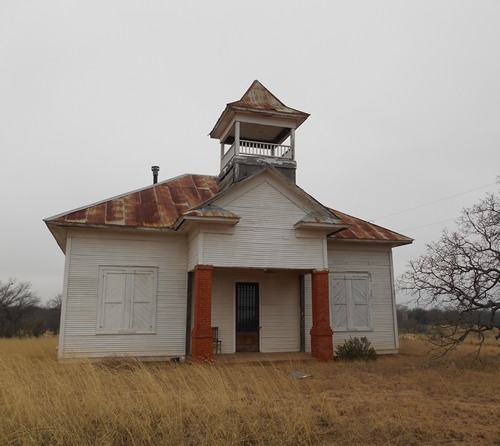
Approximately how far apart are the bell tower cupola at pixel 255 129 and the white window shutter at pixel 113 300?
491cm

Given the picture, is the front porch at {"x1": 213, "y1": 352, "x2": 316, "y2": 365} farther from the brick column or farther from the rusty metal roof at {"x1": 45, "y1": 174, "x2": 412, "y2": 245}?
the rusty metal roof at {"x1": 45, "y1": 174, "x2": 412, "y2": 245}

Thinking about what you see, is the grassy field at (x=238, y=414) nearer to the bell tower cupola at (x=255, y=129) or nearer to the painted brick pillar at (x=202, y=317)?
the painted brick pillar at (x=202, y=317)

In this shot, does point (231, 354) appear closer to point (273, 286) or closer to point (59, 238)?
point (273, 286)

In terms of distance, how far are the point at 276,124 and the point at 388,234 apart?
19.1ft

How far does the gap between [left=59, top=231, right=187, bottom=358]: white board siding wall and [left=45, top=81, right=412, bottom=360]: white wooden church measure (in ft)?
0.10

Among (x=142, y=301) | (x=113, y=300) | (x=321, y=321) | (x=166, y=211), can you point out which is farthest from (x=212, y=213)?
(x=321, y=321)

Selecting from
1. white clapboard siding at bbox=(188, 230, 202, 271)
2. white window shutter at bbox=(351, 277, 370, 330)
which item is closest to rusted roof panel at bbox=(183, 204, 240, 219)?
white clapboard siding at bbox=(188, 230, 202, 271)

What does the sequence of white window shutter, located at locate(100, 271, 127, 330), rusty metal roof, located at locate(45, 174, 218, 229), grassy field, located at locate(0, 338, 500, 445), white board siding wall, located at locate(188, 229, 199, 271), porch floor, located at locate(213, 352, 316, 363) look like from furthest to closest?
rusty metal roof, located at locate(45, 174, 218, 229), white window shutter, located at locate(100, 271, 127, 330), white board siding wall, located at locate(188, 229, 199, 271), porch floor, located at locate(213, 352, 316, 363), grassy field, located at locate(0, 338, 500, 445)

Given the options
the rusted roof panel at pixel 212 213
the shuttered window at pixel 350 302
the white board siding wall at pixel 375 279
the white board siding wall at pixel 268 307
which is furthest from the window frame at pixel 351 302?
the rusted roof panel at pixel 212 213

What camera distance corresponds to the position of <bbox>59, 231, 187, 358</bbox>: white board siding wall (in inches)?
509

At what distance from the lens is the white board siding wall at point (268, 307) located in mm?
14246

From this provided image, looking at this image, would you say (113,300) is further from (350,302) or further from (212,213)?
(350,302)

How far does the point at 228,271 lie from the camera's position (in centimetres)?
1468

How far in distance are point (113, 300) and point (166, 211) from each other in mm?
3382
